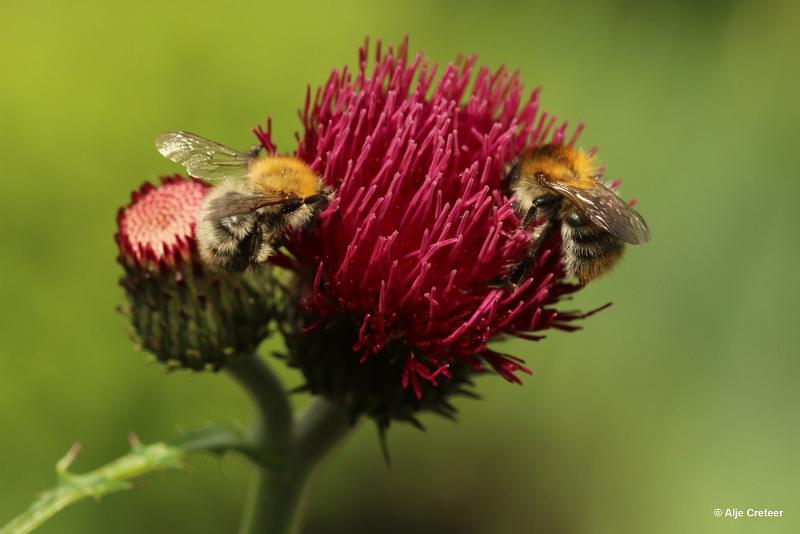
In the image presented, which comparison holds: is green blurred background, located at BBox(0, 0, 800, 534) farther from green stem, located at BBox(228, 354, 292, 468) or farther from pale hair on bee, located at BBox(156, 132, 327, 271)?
pale hair on bee, located at BBox(156, 132, 327, 271)

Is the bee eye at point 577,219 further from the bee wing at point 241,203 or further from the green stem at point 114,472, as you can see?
the green stem at point 114,472

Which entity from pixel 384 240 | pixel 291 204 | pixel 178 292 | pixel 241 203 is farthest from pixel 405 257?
pixel 178 292

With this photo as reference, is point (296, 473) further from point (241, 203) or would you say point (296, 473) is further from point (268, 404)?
point (241, 203)

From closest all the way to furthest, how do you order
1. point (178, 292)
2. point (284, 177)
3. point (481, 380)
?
1. point (284, 177)
2. point (178, 292)
3. point (481, 380)

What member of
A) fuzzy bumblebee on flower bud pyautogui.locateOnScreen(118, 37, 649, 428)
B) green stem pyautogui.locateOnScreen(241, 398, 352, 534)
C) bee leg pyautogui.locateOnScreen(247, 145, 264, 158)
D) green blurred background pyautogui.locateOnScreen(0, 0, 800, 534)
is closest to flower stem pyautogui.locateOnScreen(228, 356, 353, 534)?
green stem pyautogui.locateOnScreen(241, 398, 352, 534)

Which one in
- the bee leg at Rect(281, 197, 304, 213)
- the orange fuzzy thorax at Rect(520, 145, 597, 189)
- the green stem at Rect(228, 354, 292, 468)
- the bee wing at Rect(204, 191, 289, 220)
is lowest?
the green stem at Rect(228, 354, 292, 468)
